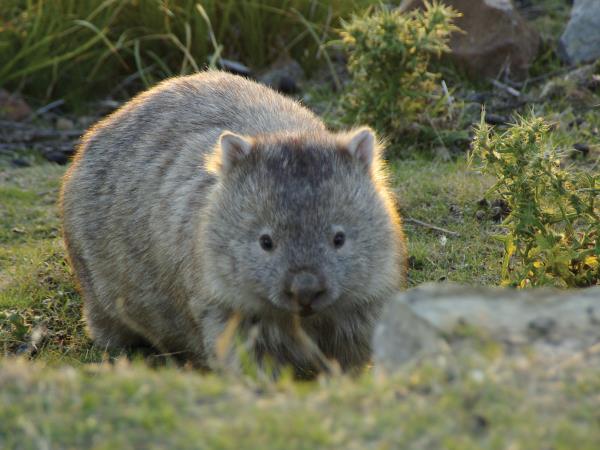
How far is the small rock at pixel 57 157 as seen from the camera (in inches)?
321

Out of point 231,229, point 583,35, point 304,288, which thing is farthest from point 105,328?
point 583,35

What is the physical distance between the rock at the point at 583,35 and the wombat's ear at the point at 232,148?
437 centimetres

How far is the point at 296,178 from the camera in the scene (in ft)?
14.8

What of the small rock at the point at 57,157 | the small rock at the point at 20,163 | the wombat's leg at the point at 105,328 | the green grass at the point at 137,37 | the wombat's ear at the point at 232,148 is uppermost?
the wombat's ear at the point at 232,148

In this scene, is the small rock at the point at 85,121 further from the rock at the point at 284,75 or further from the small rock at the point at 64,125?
the rock at the point at 284,75

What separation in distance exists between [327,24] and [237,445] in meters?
6.60

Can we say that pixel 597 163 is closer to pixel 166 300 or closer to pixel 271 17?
pixel 166 300

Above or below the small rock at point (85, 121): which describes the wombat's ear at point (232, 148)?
above

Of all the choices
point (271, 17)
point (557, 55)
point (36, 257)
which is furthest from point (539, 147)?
point (271, 17)

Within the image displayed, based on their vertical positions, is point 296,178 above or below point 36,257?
above

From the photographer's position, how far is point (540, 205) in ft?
16.5

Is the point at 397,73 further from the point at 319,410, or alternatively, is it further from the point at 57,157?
the point at 319,410


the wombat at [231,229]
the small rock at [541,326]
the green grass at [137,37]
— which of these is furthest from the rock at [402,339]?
the green grass at [137,37]

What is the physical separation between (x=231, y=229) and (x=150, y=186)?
37.8 inches
